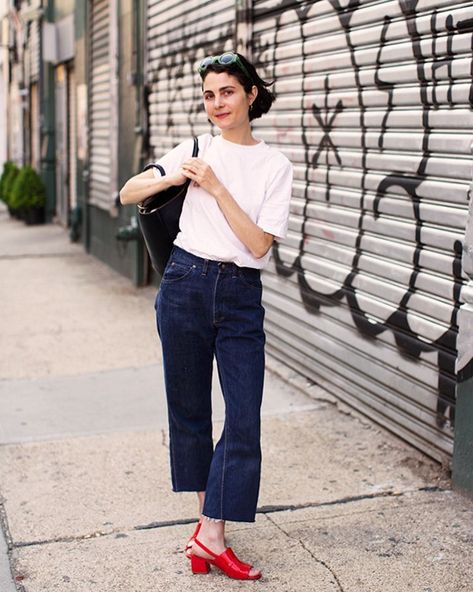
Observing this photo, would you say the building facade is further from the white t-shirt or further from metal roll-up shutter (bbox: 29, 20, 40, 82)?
metal roll-up shutter (bbox: 29, 20, 40, 82)

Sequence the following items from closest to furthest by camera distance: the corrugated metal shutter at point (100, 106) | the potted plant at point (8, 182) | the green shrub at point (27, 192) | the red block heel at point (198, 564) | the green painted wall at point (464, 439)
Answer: the red block heel at point (198, 564) → the green painted wall at point (464, 439) → the corrugated metal shutter at point (100, 106) → the green shrub at point (27, 192) → the potted plant at point (8, 182)

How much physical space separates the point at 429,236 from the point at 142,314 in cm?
417

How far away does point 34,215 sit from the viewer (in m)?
16.5

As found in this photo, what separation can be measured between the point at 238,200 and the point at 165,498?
1.51 meters

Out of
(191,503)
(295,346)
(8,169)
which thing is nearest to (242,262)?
(191,503)

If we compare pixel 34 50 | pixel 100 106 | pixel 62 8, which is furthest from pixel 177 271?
pixel 34 50

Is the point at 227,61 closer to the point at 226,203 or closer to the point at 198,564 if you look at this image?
the point at 226,203

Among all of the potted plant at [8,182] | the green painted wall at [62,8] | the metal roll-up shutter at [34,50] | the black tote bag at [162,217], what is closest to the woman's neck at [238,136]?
the black tote bag at [162,217]

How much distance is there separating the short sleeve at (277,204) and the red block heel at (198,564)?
1.20 meters

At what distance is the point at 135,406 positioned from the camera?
5.51 meters

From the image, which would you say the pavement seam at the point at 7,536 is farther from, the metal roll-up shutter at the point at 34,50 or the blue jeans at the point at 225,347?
the metal roll-up shutter at the point at 34,50

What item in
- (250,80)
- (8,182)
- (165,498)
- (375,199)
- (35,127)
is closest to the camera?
(250,80)

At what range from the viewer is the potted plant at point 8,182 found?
58.7ft

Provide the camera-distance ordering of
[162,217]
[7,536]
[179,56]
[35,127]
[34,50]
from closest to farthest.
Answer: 1. [162,217]
2. [7,536]
3. [179,56]
4. [34,50]
5. [35,127]
